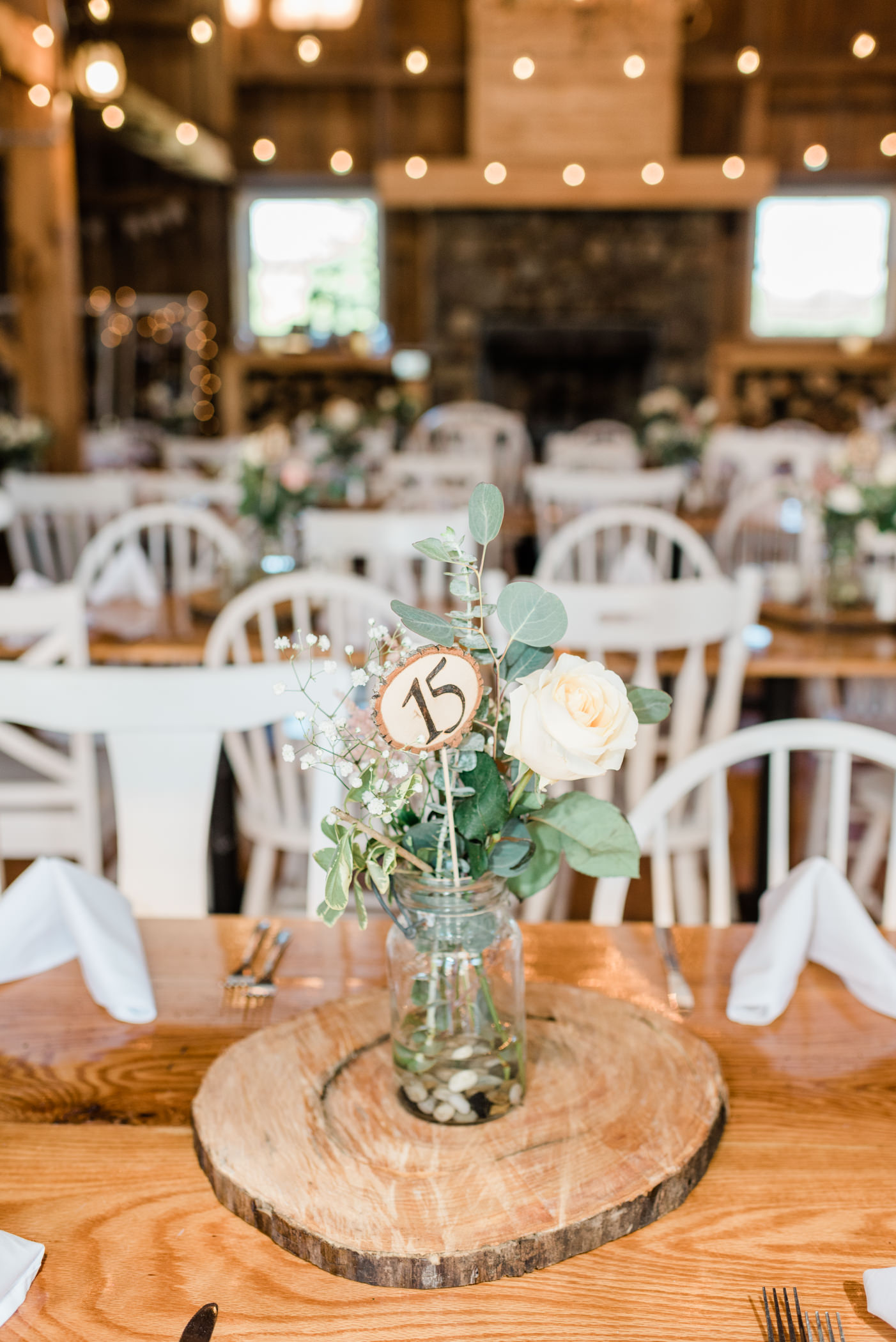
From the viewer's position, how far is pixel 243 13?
848 centimetres

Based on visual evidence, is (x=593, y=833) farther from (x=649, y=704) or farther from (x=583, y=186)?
(x=583, y=186)

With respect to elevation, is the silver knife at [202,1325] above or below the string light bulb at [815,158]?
below

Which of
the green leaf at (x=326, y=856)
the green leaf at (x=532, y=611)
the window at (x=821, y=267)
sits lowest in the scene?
the green leaf at (x=326, y=856)

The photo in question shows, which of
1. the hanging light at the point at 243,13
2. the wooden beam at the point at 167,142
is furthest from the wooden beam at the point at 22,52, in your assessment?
the hanging light at the point at 243,13

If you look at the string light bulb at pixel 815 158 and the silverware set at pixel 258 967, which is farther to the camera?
the string light bulb at pixel 815 158

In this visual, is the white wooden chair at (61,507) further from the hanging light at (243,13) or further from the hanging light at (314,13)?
the hanging light at (314,13)

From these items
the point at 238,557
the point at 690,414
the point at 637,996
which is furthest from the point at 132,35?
the point at 637,996

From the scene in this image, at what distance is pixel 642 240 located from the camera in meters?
8.48

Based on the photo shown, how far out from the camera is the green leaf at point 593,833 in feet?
2.76

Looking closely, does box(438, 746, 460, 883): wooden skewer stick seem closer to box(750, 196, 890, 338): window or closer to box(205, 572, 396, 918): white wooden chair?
box(205, 572, 396, 918): white wooden chair

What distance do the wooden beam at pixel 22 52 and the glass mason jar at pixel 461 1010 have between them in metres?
4.74

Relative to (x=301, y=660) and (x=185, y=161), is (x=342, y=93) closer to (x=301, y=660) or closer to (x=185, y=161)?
(x=185, y=161)

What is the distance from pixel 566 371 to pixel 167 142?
3.28 meters

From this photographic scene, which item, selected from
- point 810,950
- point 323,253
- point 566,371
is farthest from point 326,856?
point 323,253
